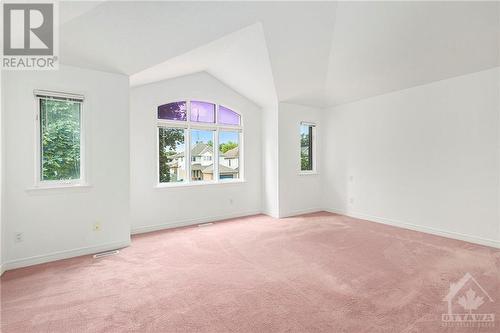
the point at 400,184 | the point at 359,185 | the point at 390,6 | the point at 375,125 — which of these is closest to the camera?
the point at 390,6

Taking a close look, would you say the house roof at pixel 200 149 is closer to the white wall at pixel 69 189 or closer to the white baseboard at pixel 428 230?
the white wall at pixel 69 189

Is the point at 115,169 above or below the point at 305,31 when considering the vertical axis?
below

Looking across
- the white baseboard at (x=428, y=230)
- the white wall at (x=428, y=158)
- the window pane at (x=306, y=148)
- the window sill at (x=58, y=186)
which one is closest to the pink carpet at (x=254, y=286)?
the white baseboard at (x=428, y=230)

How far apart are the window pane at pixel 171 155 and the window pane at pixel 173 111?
24 centimetres

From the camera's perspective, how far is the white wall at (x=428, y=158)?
3.88m

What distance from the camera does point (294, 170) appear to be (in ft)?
19.7

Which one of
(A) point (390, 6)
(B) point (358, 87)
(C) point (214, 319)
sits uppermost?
(A) point (390, 6)

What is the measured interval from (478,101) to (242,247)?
4337 mm

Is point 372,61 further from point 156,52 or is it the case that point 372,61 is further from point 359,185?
point 156,52

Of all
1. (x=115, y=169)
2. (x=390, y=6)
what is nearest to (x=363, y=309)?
(x=390, y=6)

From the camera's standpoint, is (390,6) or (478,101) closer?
(390,6)

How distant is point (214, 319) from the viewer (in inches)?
84.5

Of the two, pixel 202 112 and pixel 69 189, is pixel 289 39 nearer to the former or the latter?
pixel 202 112
